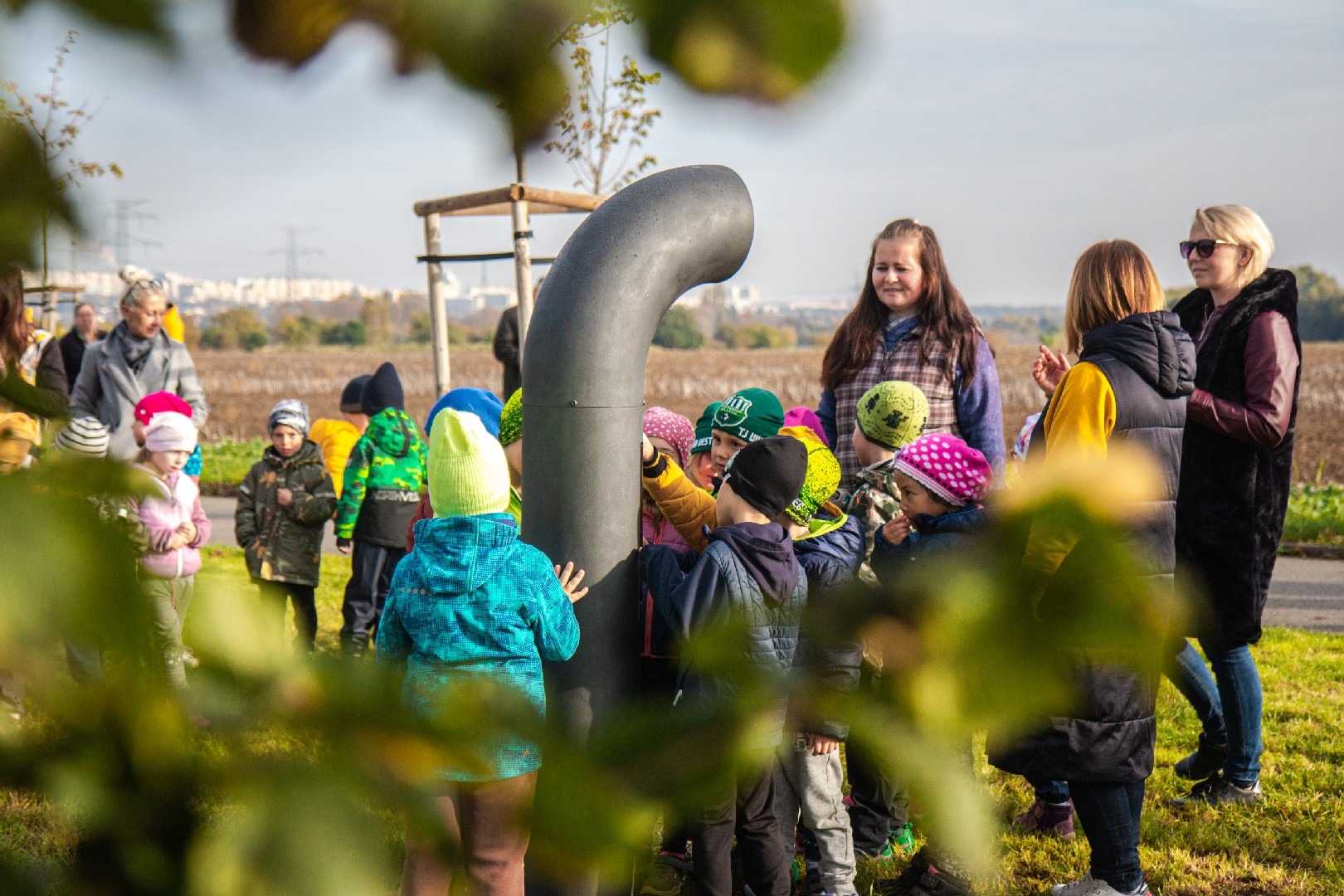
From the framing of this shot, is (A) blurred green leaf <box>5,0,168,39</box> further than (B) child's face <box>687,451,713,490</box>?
No

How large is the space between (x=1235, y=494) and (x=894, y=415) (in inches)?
47.9

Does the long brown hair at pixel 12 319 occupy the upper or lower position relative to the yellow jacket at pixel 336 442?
upper

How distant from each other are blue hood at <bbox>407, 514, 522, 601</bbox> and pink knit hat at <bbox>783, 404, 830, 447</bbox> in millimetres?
1367

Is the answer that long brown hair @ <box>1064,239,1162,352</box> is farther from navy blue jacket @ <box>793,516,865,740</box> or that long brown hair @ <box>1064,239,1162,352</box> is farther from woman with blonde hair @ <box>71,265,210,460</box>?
woman with blonde hair @ <box>71,265,210,460</box>

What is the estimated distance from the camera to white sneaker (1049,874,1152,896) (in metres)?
2.82

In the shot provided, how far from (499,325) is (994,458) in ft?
15.4

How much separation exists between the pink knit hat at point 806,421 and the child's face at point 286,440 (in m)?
2.28

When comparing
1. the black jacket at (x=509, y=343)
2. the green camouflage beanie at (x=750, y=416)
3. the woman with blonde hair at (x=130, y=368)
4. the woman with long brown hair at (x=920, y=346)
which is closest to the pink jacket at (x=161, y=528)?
the green camouflage beanie at (x=750, y=416)

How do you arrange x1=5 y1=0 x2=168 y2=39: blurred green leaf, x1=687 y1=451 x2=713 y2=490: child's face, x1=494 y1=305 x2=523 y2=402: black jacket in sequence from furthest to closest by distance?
x1=494 y1=305 x2=523 y2=402: black jacket < x1=687 y1=451 x2=713 y2=490: child's face < x1=5 y1=0 x2=168 y2=39: blurred green leaf

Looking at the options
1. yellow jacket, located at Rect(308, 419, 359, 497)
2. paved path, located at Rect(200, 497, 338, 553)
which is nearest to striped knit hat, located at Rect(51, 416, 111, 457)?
yellow jacket, located at Rect(308, 419, 359, 497)

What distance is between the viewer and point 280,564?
4492 millimetres

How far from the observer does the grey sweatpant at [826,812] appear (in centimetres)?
286

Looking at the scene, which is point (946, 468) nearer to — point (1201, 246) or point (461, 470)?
point (461, 470)

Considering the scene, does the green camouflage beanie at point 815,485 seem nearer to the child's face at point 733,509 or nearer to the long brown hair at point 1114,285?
the child's face at point 733,509
